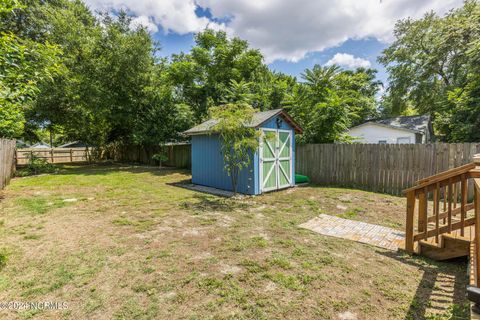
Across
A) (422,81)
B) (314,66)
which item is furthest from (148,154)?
(422,81)

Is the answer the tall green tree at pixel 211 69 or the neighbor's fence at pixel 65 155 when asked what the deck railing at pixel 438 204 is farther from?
the neighbor's fence at pixel 65 155

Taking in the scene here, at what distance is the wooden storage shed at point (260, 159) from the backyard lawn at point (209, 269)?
6.98 feet

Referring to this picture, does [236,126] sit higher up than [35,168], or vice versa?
[236,126]

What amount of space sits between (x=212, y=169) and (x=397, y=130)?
12699 mm

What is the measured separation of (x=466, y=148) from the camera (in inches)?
259

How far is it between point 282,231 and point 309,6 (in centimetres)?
691

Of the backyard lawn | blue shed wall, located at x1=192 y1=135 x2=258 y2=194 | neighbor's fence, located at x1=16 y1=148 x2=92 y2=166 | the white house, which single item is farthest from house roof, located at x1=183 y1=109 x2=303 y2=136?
neighbor's fence, located at x1=16 y1=148 x2=92 y2=166

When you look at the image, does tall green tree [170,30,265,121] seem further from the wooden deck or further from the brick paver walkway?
the wooden deck

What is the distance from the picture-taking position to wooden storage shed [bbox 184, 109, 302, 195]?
7598mm

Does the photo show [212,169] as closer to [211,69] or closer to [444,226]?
[444,226]

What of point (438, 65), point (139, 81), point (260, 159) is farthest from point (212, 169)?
point (438, 65)

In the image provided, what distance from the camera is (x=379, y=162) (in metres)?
8.20

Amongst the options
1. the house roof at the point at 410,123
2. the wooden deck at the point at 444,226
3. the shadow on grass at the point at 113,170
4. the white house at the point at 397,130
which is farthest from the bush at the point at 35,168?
the house roof at the point at 410,123

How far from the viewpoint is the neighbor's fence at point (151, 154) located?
15008mm
